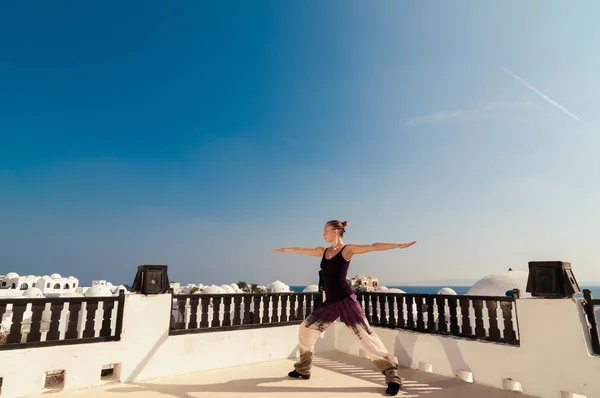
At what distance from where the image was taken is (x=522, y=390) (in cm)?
455

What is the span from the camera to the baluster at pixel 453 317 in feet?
18.0

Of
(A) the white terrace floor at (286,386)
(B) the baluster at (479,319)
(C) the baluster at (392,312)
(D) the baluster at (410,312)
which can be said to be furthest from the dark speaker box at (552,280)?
(C) the baluster at (392,312)

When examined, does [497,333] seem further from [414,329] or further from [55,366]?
[55,366]

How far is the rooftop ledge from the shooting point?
4.25 metres

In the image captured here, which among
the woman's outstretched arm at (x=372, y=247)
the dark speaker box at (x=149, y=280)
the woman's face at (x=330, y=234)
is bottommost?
the dark speaker box at (x=149, y=280)

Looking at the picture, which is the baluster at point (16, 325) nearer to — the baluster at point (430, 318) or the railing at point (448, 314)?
the railing at point (448, 314)

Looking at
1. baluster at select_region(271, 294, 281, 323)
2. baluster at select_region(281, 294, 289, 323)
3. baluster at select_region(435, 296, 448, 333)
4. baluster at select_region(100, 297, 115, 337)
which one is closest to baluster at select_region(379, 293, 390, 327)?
baluster at select_region(435, 296, 448, 333)

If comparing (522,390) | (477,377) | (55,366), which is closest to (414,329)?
(477,377)

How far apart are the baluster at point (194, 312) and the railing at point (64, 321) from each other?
113cm

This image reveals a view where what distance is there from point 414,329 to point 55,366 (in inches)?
217

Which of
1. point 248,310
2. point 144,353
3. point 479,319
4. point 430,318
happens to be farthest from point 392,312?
point 144,353

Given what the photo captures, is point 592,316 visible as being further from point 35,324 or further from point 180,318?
point 35,324

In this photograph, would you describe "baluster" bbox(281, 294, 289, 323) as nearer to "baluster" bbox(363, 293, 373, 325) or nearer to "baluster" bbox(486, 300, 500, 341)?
"baluster" bbox(363, 293, 373, 325)

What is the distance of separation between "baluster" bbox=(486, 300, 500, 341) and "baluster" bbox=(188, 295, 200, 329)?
4.71 m
